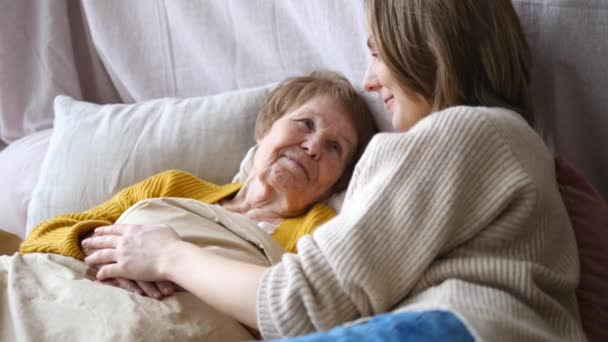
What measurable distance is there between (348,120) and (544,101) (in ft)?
1.29

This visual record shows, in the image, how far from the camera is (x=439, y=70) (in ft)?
4.07

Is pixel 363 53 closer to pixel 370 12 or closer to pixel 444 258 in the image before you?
pixel 370 12

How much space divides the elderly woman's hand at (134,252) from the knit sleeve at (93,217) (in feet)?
0.24

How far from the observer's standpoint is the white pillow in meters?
1.78

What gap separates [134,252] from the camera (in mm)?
1279

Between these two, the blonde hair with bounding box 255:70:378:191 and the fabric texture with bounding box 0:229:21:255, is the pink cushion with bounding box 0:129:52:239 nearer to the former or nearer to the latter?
the fabric texture with bounding box 0:229:21:255

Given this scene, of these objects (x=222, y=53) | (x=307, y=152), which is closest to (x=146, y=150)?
(x=222, y=53)

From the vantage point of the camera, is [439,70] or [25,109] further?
[25,109]

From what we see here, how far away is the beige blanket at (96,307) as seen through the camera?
3.68 ft

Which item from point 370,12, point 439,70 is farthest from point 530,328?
point 370,12

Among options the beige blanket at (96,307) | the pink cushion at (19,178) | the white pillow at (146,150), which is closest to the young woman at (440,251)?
the beige blanket at (96,307)

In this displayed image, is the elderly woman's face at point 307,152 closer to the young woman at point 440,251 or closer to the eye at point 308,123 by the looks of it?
the eye at point 308,123

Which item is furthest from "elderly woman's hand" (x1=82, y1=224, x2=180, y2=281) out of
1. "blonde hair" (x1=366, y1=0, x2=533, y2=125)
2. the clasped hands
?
"blonde hair" (x1=366, y1=0, x2=533, y2=125)

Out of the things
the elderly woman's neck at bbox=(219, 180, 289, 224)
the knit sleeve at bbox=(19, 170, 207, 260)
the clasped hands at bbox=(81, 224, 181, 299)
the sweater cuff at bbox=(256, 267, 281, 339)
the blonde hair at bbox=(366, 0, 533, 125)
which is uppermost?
the blonde hair at bbox=(366, 0, 533, 125)
